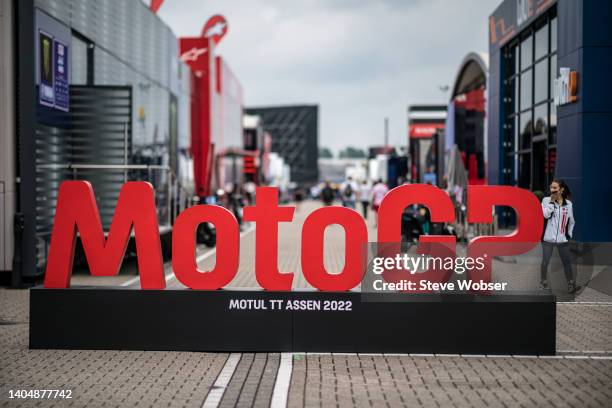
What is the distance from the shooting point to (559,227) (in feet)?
39.5

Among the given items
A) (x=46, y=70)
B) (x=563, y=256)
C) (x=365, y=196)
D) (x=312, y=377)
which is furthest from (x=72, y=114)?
(x=365, y=196)

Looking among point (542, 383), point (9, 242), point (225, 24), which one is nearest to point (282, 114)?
point (225, 24)

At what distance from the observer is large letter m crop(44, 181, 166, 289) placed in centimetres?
867

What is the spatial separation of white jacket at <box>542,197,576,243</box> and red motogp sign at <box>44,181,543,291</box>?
3499 millimetres

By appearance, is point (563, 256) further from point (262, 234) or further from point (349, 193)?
point (349, 193)

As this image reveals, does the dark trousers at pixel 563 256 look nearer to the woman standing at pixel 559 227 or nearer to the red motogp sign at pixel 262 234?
A: the woman standing at pixel 559 227

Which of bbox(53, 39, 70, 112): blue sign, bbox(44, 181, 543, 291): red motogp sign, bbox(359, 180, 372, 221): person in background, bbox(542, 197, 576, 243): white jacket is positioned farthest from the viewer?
bbox(359, 180, 372, 221): person in background

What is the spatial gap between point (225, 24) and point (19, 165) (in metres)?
41.8

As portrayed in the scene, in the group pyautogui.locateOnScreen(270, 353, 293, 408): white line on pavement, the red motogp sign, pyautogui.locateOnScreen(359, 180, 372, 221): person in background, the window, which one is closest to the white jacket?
the red motogp sign

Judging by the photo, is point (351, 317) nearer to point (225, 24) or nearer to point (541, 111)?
point (541, 111)

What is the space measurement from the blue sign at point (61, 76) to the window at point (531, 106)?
9.68 meters

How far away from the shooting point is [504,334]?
8.32 metres

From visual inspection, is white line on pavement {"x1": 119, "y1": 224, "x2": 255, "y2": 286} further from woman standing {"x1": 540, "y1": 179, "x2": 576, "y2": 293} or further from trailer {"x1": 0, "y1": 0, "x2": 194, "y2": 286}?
woman standing {"x1": 540, "y1": 179, "x2": 576, "y2": 293}

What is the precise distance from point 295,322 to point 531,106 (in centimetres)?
1447
